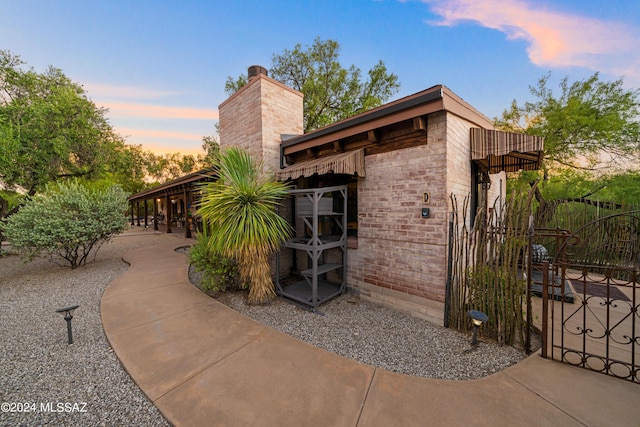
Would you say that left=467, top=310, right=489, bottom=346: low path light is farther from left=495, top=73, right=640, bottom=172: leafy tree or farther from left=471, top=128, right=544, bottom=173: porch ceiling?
left=495, top=73, right=640, bottom=172: leafy tree

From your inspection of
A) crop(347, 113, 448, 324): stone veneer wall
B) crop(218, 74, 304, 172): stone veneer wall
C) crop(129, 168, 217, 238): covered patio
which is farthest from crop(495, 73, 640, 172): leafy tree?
crop(129, 168, 217, 238): covered patio

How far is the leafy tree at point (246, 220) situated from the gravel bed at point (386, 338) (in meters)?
0.67

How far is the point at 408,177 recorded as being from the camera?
12.8ft

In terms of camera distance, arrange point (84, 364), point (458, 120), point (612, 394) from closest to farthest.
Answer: point (612, 394), point (84, 364), point (458, 120)

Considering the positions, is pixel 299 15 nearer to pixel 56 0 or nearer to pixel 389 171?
pixel 56 0

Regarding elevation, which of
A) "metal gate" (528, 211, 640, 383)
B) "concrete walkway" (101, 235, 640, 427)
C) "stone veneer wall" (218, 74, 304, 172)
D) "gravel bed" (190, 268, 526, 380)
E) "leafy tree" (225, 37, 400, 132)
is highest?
"leafy tree" (225, 37, 400, 132)

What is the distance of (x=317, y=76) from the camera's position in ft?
51.2

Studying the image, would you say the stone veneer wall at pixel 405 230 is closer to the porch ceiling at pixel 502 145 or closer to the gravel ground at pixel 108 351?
the gravel ground at pixel 108 351

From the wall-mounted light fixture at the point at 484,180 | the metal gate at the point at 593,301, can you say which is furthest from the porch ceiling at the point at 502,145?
the metal gate at the point at 593,301

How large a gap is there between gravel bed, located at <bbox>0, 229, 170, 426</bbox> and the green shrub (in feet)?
5.40

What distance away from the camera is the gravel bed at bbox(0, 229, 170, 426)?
1.97m

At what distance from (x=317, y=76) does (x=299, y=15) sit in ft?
24.9

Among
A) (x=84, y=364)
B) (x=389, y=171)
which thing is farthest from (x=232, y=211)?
(x=389, y=171)

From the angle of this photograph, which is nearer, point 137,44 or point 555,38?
point 555,38
